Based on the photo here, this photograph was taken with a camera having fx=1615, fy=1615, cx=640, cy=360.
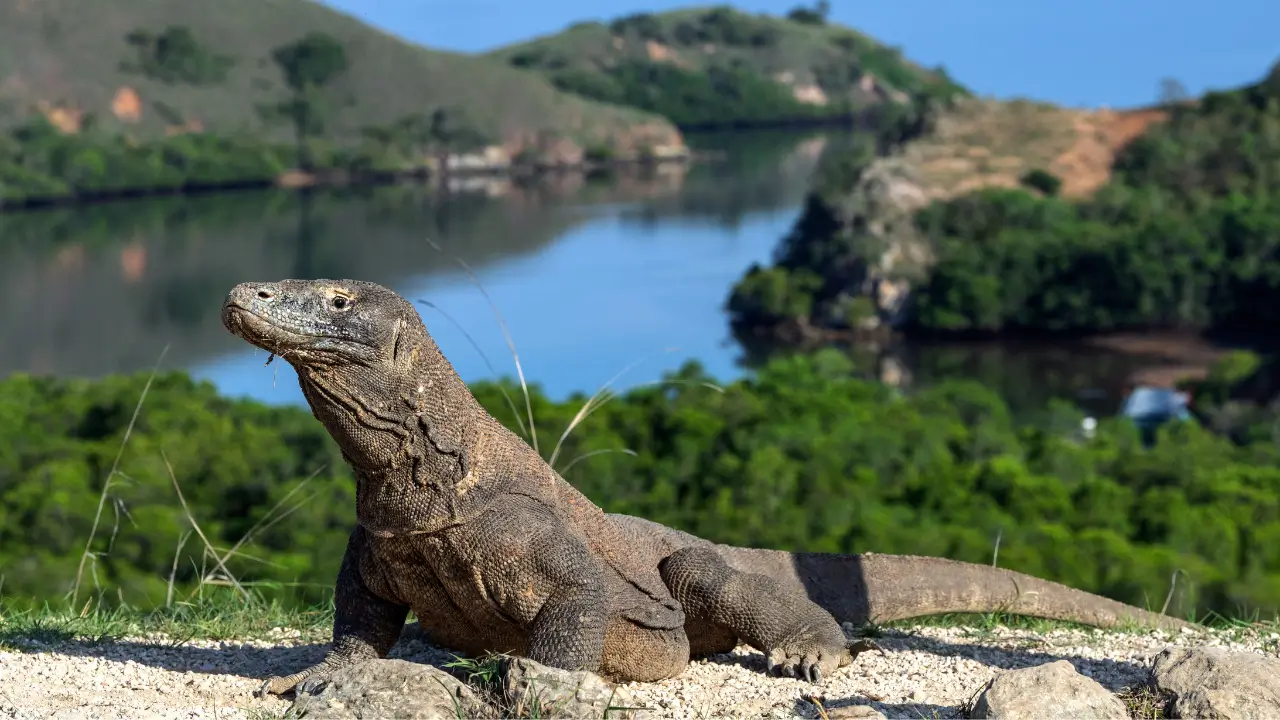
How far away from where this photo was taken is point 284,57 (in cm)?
12912

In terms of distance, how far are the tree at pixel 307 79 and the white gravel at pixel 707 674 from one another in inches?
4748

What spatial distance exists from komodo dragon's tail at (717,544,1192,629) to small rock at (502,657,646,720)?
1.52 m

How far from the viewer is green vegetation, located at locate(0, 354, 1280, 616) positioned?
18062 millimetres

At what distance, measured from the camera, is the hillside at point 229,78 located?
11994 cm

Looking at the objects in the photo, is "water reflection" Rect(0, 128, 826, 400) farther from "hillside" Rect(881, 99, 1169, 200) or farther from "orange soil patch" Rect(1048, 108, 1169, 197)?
"orange soil patch" Rect(1048, 108, 1169, 197)

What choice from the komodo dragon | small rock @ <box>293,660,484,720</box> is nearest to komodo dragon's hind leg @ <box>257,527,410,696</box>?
the komodo dragon

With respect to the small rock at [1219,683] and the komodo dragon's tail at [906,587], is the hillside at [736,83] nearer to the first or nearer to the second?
the komodo dragon's tail at [906,587]

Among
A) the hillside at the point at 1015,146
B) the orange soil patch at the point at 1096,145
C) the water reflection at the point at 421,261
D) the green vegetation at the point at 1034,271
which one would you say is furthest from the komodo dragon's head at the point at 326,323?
the orange soil patch at the point at 1096,145

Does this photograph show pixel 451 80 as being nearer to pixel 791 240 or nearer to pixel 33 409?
pixel 791 240

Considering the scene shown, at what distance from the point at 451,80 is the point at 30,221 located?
150 feet

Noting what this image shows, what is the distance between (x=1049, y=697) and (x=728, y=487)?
2085 centimetres

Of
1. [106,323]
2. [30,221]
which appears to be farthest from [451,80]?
[106,323]

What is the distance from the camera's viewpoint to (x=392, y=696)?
496cm

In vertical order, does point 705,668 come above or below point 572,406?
above
